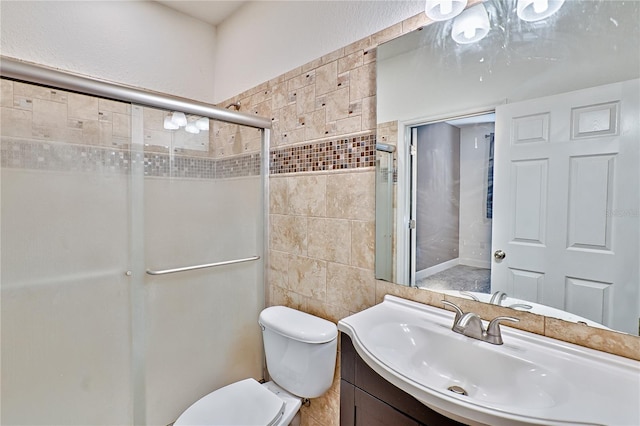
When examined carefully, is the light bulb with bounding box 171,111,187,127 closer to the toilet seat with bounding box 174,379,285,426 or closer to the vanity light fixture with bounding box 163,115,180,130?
the vanity light fixture with bounding box 163,115,180,130

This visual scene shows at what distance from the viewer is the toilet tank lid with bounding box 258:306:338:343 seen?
1317 millimetres

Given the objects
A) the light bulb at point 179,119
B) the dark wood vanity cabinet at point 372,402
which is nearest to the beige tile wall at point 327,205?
the light bulb at point 179,119

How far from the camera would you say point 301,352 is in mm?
1337

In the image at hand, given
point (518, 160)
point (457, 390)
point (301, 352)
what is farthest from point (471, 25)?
point (301, 352)

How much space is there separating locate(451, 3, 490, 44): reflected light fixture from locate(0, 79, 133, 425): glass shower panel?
4.48ft

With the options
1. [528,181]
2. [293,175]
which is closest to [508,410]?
[528,181]

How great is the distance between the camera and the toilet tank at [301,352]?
1322 millimetres

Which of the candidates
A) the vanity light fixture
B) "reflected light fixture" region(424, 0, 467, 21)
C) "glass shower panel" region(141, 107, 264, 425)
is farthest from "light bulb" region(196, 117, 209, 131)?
"reflected light fixture" region(424, 0, 467, 21)

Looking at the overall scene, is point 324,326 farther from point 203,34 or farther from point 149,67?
point 203,34

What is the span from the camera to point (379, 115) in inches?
50.3

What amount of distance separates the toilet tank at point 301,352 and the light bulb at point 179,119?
1.04 meters

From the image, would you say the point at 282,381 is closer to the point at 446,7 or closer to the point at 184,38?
the point at 446,7

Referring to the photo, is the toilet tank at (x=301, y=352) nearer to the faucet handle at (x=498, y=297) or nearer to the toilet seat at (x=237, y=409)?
the toilet seat at (x=237, y=409)

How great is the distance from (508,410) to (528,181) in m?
0.65
